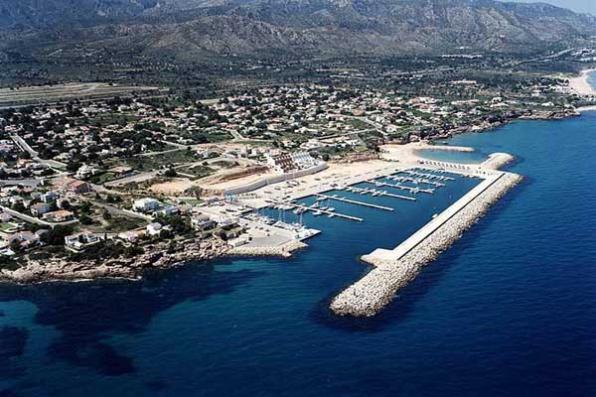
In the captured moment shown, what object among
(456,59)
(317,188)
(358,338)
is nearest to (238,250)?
(358,338)

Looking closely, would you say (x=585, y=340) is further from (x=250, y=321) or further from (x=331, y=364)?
(x=250, y=321)

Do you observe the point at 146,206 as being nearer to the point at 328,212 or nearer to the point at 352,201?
the point at 328,212

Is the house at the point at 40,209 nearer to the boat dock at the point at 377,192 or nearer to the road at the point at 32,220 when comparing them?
the road at the point at 32,220

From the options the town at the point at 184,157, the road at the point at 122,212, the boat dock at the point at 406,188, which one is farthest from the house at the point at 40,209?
the boat dock at the point at 406,188

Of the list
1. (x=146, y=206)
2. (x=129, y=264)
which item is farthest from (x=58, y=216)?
(x=129, y=264)

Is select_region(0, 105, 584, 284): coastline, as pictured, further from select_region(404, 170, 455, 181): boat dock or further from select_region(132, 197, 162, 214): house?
select_region(404, 170, 455, 181): boat dock

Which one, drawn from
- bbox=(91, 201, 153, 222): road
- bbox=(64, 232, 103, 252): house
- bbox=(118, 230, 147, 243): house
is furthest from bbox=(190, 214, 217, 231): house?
bbox=(64, 232, 103, 252): house

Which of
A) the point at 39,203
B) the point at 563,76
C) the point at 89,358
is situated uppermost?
the point at 563,76
